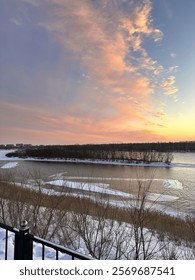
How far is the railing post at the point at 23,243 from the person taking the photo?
2.86 m

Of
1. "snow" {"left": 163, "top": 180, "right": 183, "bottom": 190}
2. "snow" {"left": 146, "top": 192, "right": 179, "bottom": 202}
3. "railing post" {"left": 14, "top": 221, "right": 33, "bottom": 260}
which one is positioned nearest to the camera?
"railing post" {"left": 14, "top": 221, "right": 33, "bottom": 260}

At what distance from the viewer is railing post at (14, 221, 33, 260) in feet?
9.39

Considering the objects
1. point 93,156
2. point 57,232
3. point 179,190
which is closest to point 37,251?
point 57,232

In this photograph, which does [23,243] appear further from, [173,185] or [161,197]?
[173,185]

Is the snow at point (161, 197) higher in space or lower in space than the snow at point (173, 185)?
lower

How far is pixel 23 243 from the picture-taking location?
2.91 m

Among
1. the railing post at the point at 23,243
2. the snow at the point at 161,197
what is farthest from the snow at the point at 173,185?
the railing post at the point at 23,243

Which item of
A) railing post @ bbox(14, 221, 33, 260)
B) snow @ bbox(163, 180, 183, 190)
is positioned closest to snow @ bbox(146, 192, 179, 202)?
snow @ bbox(163, 180, 183, 190)

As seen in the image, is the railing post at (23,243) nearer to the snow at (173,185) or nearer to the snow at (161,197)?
the snow at (161,197)

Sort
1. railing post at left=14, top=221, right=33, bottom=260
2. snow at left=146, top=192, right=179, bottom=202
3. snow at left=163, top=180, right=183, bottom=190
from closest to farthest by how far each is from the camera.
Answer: railing post at left=14, top=221, right=33, bottom=260, snow at left=146, top=192, right=179, bottom=202, snow at left=163, top=180, right=183, bottom=190

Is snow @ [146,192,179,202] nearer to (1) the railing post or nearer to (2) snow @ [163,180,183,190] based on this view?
(2) snow @ [163,180,183,190]

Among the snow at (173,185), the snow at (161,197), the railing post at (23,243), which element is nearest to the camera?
the railing post at (23,243)

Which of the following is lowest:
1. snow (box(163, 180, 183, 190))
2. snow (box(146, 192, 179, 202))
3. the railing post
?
snow (box(146, 192, 179, 202))

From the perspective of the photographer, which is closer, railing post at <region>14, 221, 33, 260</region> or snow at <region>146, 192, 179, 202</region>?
railing post at <region>14, 221, 33, 260</region>
